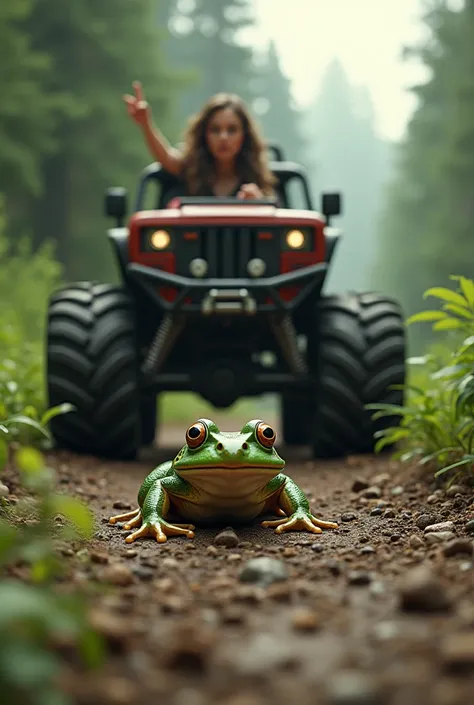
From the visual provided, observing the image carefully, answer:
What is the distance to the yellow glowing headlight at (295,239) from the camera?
5.71 meters

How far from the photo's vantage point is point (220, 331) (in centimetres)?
600

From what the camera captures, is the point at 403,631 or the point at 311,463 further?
the point at 311,463

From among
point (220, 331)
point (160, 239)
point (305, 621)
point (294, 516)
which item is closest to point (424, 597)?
point (305, 621)

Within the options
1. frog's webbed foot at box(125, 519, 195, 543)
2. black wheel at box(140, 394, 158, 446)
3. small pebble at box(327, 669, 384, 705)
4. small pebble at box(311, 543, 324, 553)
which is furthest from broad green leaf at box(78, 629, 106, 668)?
black wheel at box(140, 394, 158, 446)

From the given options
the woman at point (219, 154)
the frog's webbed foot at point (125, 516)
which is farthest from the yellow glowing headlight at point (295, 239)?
the frog's webbed foot at point (125, 516)

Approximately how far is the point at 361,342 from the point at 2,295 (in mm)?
6559

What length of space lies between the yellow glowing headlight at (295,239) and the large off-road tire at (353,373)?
536 mm

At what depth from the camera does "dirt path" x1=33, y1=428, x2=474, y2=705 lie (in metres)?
1.60

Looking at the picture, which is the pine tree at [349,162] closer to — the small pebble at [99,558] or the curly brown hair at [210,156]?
the curly brown hair at [210,156]

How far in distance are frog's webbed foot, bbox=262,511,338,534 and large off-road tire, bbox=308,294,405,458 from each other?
2.11m

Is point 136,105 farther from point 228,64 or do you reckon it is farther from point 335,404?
point 228,64

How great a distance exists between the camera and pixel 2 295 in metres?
11.2

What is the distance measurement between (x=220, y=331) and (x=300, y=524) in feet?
8.44

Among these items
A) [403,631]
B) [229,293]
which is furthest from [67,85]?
[403,631]
